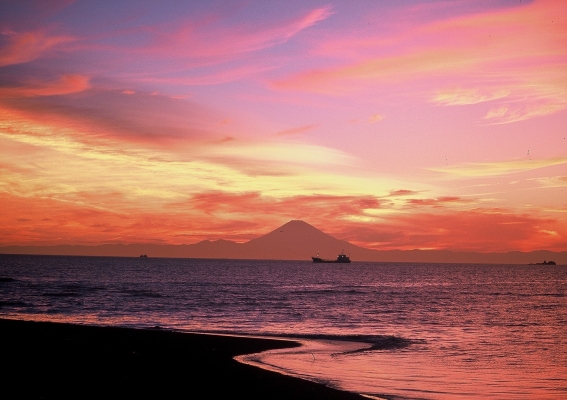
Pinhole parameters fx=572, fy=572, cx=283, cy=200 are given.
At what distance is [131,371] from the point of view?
56.5ft

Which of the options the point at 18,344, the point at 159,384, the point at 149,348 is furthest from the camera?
the point at 149,348

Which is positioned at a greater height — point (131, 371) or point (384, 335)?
point (131, 371)

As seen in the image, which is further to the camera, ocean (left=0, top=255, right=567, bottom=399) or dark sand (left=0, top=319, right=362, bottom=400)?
ocean (left=0, top=255, right=567, bottom=399)

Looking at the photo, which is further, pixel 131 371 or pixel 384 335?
pixel 384 335

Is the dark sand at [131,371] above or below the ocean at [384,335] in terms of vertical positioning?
above

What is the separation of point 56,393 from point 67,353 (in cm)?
738

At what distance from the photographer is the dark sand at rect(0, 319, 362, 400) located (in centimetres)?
1416

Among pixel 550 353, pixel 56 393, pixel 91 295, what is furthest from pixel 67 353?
pixel 91 295

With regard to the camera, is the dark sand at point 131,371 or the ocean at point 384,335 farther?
the ocean at point 384,335

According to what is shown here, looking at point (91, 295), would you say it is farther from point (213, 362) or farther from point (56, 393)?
point (56, 393)

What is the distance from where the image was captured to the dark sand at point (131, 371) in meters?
14.2

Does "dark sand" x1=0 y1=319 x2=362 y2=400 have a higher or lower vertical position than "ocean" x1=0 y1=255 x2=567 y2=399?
higher

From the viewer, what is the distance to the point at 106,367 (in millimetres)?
17547

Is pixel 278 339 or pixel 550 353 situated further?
pixel 278 339
